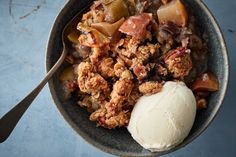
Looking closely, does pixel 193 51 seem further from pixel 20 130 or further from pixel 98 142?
pixel 20 130

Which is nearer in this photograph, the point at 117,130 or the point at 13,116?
the point at 13,116

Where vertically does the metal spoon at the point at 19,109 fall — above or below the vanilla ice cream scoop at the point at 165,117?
above

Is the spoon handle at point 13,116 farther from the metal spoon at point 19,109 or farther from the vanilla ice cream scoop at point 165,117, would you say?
the vanilla ice cream scoop at point 165,117

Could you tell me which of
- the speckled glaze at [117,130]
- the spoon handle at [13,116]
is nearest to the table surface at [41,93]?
the speckled glaze at [117,130]

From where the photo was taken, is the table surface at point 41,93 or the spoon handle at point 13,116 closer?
the spoon handle at point 13,116

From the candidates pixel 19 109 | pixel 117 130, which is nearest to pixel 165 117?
pixel 117 130

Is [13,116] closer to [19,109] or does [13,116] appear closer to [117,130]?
[19,109]

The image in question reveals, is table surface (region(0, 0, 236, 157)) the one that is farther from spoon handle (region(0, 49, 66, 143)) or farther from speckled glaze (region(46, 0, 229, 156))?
spoon handle (region(0, 49, 66, 143))
